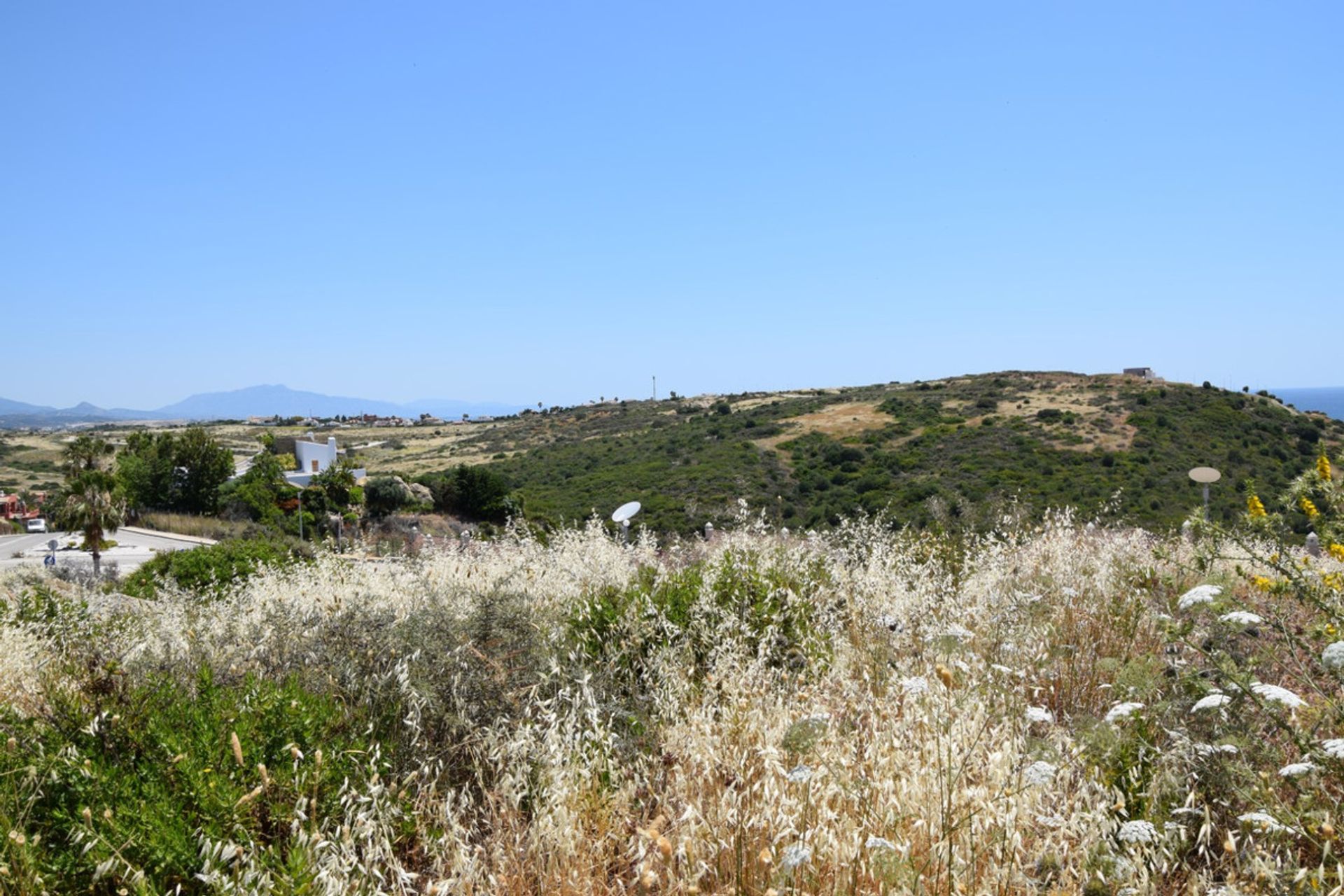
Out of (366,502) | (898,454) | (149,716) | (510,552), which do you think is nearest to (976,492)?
(898,454)

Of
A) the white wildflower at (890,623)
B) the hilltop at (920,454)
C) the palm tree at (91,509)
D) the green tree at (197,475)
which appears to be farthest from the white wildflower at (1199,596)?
the green tree at (197,475)

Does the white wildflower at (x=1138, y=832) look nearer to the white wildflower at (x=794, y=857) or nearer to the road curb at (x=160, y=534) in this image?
the white wildflower at (x=794, y=857)

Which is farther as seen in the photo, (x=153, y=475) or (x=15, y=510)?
(x=15, y=510)

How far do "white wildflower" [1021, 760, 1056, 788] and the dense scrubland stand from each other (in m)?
0.02

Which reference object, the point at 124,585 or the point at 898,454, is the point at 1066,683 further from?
the point at 898,454

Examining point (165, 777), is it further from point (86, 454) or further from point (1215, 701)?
point (86, 454)

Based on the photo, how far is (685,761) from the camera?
3184 millimetres

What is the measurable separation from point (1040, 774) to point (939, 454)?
35195mm

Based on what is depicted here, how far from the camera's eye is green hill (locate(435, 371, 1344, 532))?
92.9 ft

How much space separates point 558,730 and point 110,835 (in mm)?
1465

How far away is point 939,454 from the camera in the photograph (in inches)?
1415

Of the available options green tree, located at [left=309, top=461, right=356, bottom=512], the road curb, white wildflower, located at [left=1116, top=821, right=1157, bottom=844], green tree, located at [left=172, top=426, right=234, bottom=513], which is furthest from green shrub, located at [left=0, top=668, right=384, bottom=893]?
green tree, located at [left=172, top=426, right=234, bottom=513]

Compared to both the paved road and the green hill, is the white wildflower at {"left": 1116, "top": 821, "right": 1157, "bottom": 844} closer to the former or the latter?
the green hill

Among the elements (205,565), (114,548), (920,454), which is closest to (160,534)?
(114,548)
